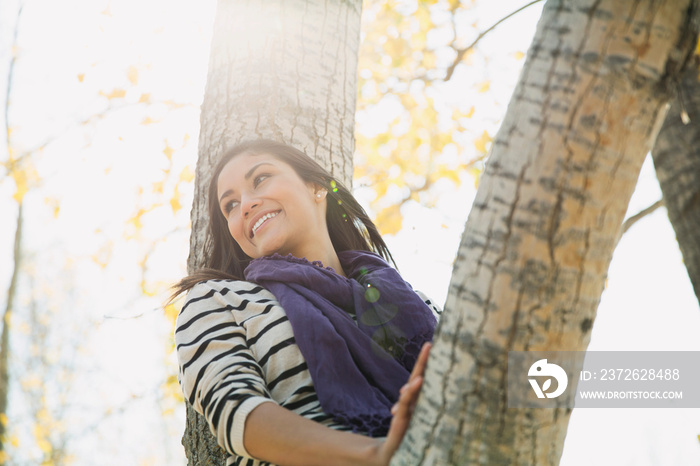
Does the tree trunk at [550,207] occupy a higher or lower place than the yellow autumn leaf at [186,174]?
lower

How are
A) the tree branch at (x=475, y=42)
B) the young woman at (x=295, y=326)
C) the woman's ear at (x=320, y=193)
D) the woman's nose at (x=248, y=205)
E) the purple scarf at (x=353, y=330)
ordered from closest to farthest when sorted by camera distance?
the young woman at (x=295, y=326), the purple scarf at (x=353, y=330), the woman's nose at (x=248, y=205), the woman's ear at (x=320, y=193), the tree branch at (x=475, y=42)

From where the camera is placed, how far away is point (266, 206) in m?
2.50

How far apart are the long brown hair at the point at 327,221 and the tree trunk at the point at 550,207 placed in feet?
4.54

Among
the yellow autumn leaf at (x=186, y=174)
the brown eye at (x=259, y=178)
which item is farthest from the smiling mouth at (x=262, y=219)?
the yellow autumn leaf at (x=186, y=174)

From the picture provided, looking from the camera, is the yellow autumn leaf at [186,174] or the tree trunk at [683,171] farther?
the yellow autumn leaf at [186,174]

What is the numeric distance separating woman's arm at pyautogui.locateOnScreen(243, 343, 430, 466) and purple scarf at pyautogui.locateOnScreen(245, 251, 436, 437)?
10.2 inches

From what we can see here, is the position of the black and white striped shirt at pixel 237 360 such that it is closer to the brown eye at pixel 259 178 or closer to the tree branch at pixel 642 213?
the brown eye at pixel 259 178

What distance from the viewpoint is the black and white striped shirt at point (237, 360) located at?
1.55 meters

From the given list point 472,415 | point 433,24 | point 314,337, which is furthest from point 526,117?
point 433,24

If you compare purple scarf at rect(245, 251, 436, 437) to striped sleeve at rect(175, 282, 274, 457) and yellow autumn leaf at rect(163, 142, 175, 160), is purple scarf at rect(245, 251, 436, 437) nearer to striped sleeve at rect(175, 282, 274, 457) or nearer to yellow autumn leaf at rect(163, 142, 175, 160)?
striped sleeve at rect(175, 282, 274, 457)

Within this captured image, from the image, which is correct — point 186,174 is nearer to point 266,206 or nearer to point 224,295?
point 266,206

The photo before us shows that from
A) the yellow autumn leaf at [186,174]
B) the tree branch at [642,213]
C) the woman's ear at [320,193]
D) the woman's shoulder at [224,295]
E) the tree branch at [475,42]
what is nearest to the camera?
the woman's shoulder at [224,295]

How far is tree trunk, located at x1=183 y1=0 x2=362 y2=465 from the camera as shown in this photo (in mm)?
2768
